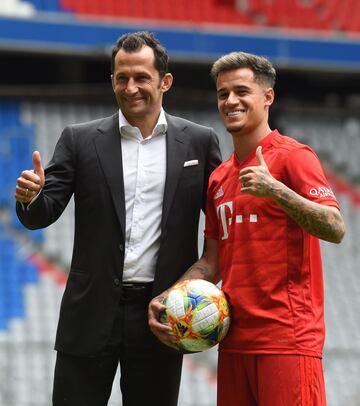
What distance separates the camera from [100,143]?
17.1ft

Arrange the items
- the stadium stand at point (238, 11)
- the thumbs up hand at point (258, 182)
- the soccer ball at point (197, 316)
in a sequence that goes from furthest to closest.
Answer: the stadium stand at point (238, 11) → the soccer ball at point (197, 316) → the thumbs up hand at point (258, 182)

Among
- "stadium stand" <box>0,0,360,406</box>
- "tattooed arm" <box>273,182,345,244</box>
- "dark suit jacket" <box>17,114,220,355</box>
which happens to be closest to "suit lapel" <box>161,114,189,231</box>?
"dark suit jacket" <box>17,114,220,355</box>

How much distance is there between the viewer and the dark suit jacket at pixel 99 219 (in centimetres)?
508

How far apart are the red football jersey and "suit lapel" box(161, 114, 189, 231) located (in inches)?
14.0

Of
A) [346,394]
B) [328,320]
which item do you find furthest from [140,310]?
[328,320]

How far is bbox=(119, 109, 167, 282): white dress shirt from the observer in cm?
511

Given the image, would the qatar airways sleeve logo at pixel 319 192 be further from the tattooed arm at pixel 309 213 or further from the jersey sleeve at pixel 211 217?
the jersey sleeve at pixel 211 217

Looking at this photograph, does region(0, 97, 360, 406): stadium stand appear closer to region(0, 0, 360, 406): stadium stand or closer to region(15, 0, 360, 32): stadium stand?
region(0, 0, 360, 406): stadium stand

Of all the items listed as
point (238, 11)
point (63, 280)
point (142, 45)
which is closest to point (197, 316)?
point (142, 45)

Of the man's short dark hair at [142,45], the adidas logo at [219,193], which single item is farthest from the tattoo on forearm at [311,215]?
the man's short dark hair at [142,45]

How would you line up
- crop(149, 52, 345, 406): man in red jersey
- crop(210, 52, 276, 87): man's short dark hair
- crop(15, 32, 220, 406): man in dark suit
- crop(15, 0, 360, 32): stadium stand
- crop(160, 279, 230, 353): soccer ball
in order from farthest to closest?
crop(15, 0, 360, 32): stadium stand < crop(15, 32, 220, 406): man in dark suit < crop(210, 52, 276, 87): man's short dark hair < crop(160, 279, 230, 353): soccer ball < crop(149, 52, 345, 406): man in red jersey

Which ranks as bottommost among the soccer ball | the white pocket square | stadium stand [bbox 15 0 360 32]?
the soccer ball

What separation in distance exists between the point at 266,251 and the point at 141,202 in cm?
67

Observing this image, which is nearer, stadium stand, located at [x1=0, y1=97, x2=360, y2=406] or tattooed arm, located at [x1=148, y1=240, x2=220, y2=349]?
tattooed arm, located at [x1=148, y1=240, x2=220, y2=349]
